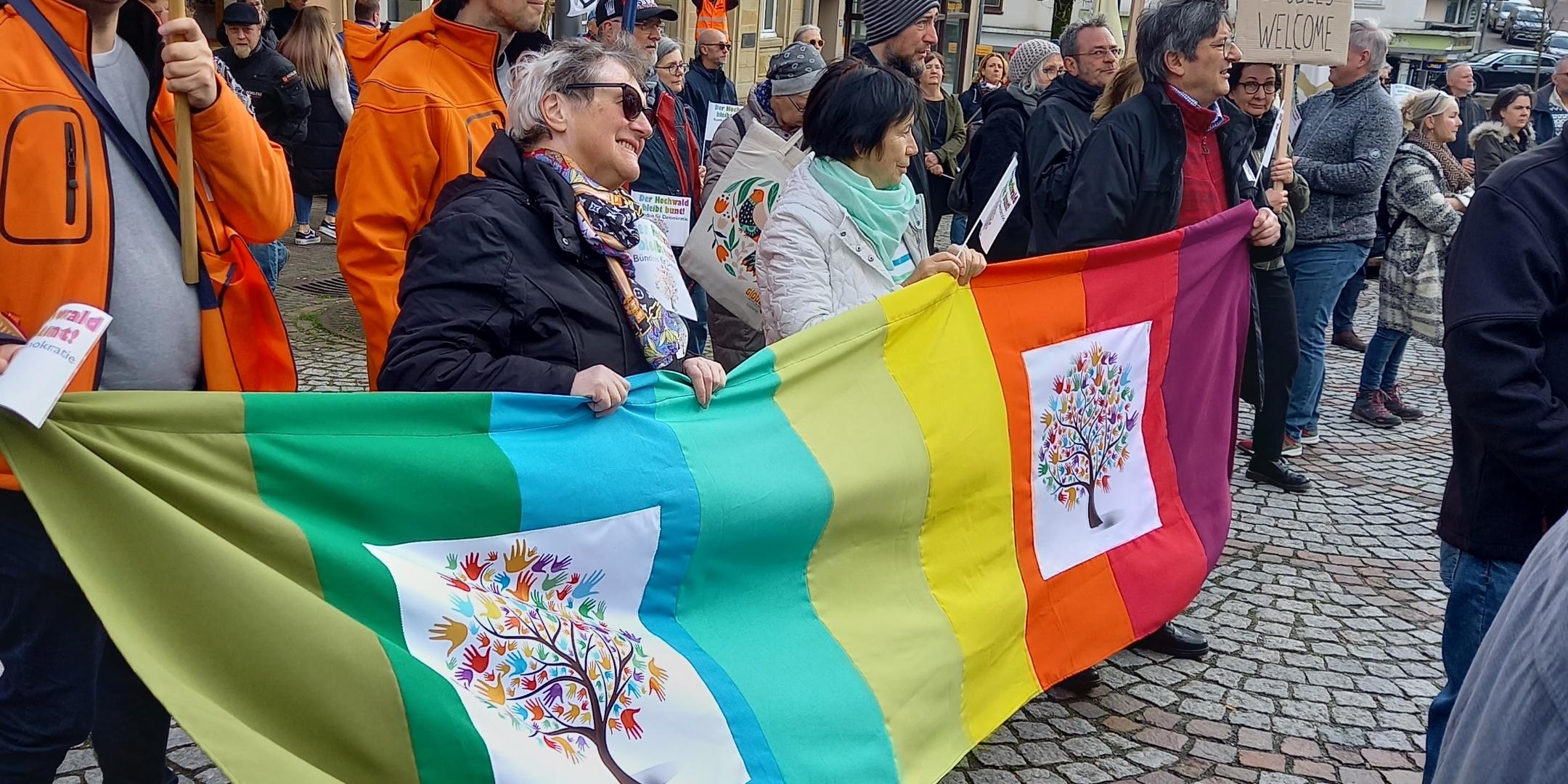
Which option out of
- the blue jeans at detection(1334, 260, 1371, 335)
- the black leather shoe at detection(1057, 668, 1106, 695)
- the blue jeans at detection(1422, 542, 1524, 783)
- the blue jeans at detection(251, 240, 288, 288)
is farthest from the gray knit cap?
the blue jeans at detection(1334, 260, 1371, 335)

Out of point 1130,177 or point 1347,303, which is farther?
point 1347,303

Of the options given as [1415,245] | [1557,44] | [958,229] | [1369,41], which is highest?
[1557,44]

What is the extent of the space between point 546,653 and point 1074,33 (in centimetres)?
482

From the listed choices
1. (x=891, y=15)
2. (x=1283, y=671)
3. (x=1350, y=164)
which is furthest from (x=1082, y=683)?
(x=1350, y=164)

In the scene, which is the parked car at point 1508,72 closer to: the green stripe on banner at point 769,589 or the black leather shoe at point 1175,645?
the black leather shoe at point 1175,645

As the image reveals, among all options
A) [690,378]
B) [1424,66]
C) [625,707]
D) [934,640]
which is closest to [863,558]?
[934,640]

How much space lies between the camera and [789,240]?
376 centimetres

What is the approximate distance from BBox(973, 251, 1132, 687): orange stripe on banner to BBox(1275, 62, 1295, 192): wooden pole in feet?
4.90

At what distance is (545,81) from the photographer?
2.98 meters

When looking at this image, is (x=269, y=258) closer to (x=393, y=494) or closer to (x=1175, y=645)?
(x=1175, y=645)

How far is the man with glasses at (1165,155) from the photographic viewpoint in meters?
4.59

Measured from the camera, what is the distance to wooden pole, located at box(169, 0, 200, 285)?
7.88 feet

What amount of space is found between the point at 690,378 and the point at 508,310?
41cm

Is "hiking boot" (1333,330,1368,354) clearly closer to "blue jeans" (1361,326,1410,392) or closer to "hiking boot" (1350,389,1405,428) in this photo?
"blue jeans" (1361,326,1410,392)
